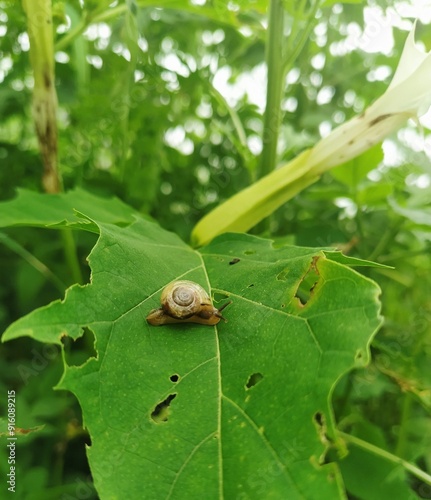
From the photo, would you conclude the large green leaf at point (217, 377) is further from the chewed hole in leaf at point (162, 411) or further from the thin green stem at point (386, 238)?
the thin green stem at point (386, 238)

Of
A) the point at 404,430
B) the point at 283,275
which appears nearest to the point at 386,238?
the point at 404,430

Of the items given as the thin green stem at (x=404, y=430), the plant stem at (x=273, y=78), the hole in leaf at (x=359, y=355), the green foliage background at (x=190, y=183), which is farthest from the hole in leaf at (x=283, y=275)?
the thin green stem at (x=404, y=430)

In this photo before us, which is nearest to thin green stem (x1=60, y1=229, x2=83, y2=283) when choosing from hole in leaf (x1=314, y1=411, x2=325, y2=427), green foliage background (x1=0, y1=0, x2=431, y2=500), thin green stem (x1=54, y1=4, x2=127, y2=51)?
green foliage background (x1=0, y1=0, x2=431, y2=500)

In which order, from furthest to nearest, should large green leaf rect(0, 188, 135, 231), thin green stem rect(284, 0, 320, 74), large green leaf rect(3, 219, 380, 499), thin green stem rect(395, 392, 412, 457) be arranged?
1. thin green stem rect(395, 392, 412, 457)
2. thin green stem rect(284, 0, 320, 74)
3. large green leaf rect(0, 188, 135, 231)
4. large green leaf rect(3, 219, 380, 499)

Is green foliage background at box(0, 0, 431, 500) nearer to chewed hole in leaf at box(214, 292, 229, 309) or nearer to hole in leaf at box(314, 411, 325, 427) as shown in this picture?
chewed hole in leaf at box(214, 292, 229, 309)

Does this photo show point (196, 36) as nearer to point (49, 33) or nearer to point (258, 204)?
point (49, 33)

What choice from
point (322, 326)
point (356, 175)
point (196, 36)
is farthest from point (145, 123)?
point (322, 326)
